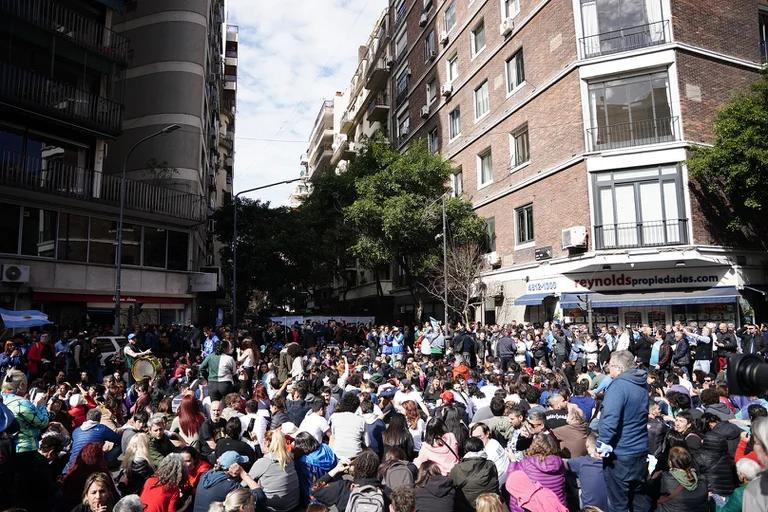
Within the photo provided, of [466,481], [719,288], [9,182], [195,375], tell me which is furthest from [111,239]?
[719,288]

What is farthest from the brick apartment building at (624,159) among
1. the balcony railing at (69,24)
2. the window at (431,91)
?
the balcony railing at (69,24)

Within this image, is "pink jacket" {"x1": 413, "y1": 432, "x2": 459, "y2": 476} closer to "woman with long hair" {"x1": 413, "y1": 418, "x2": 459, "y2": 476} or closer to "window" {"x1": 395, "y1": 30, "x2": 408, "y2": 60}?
"woman with long hair" {"x1": 413, "y1": 418, "x2": 459, "y2": 476}

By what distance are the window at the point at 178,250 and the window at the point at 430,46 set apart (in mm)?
18833

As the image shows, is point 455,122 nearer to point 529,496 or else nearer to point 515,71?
point 515,71

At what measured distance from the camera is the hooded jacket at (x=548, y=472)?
538 cm

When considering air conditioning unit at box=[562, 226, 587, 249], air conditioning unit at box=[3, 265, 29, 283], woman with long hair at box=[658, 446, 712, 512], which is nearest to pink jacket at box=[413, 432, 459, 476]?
woman with long hair at box=[658, 446, 712, 512]

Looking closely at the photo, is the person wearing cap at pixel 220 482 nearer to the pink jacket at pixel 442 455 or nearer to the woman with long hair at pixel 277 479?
the woman with long hair at pixel 277 479

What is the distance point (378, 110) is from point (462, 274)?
68.5ft

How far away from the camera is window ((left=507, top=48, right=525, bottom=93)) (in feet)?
81.0

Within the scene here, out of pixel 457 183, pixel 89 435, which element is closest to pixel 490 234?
pixel 457 183

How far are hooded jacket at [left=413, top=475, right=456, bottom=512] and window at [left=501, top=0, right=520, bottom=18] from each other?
80.4 ft

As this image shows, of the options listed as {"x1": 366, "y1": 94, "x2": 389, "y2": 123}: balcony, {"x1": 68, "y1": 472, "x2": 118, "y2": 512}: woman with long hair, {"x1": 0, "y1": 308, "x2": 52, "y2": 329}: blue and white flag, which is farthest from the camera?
{"x1": 366, "y1": 94, "x2": 389, "y2": 123}: balcony

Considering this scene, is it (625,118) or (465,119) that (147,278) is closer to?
(465,119)

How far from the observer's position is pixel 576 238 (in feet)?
65.8
